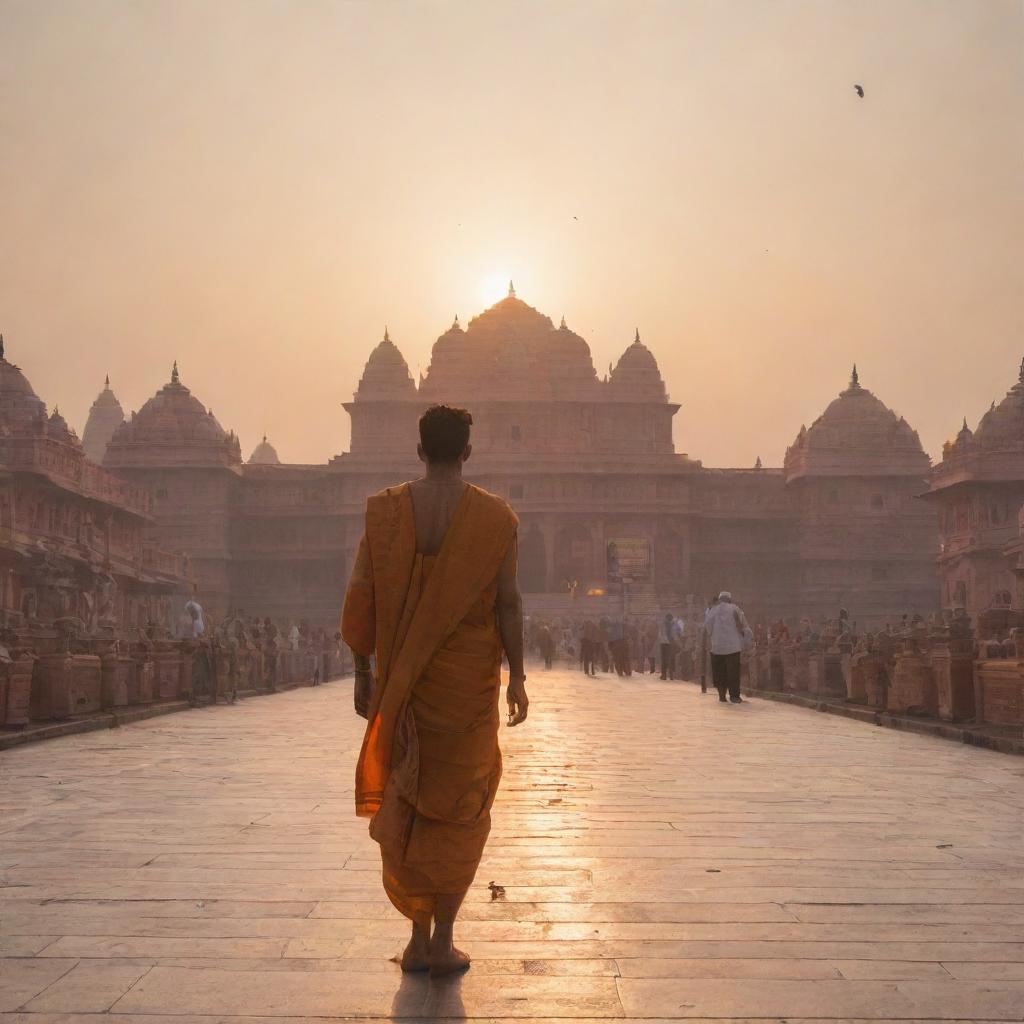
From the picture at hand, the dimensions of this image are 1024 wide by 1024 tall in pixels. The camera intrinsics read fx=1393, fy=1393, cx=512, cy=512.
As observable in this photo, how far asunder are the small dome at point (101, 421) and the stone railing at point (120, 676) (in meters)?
59.6

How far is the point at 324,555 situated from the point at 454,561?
5281cm

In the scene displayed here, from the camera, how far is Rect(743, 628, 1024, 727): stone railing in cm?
1177

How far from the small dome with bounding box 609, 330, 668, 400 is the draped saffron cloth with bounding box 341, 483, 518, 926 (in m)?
55.9

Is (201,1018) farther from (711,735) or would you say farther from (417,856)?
(711,735)

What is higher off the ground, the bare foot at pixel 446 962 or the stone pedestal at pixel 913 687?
the stone pedestal at pixel 913 687

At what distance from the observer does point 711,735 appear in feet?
38.6

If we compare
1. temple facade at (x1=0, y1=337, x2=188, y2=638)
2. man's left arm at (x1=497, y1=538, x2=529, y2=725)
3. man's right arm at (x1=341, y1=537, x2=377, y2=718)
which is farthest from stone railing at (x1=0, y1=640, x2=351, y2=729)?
man's left arm at (x1=497, y1=538, x2=529, y2=725)

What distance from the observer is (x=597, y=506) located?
2180 inches

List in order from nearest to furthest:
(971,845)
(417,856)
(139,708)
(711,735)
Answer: (417,856) < (971,845) < (711,735) < (139,708)

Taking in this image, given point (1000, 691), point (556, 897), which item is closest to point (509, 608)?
point (556, 897)

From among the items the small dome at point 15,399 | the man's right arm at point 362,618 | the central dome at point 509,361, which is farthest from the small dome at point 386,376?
the man's right arm at point 362,618

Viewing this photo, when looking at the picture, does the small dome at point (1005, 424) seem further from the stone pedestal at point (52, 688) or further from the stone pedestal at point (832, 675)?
the stone pedestal at point (52, 688)

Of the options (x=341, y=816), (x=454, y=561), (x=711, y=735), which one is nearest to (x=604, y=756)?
(x=711, y=735)

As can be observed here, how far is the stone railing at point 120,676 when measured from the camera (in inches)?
452
